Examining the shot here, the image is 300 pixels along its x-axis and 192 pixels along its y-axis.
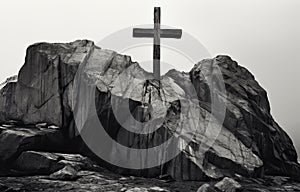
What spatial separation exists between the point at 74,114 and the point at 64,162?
5.34m

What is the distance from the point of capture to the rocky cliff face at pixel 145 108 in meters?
25.1

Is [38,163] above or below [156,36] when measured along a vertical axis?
below

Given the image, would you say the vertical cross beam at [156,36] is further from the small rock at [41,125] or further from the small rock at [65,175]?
the small rock at [65,175]

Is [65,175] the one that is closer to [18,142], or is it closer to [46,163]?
[46,163]

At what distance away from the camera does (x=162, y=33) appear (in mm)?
32875

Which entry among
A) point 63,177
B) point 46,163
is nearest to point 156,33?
point 46,163

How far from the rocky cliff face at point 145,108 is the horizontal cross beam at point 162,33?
238 centimetres

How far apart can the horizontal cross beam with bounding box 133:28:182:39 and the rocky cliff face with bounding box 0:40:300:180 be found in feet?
7.81

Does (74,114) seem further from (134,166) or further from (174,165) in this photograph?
(174,165)

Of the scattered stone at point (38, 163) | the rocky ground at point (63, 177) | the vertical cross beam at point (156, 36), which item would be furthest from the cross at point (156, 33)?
the scattered stone at point (38, 163)

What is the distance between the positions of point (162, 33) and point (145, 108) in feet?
29.2

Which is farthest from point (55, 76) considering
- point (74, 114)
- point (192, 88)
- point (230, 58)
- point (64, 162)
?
point (230, 58)

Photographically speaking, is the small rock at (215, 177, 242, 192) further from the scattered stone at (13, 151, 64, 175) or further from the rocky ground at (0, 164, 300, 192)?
the scattered stone at (13, 151, 64, 175)

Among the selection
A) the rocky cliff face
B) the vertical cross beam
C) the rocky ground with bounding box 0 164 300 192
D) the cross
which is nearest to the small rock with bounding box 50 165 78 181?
the rocky ground with bounding box 0 164 300 192
